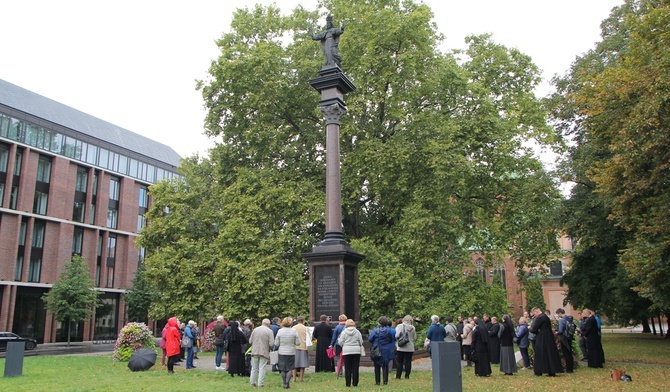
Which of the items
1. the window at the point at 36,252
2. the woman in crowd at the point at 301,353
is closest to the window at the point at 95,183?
the window at the point at 36,252

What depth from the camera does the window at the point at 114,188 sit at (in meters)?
57.8

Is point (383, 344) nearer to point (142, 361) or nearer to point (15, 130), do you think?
point (142, 361)

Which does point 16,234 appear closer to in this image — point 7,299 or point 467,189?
point 7,299

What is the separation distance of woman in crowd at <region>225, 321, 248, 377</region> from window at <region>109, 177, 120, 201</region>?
152 ft

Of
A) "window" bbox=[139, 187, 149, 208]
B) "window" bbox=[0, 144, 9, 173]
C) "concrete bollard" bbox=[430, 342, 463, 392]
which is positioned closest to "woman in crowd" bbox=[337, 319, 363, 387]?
"concrete bollard" bbox=[430, 342, 463, 392]

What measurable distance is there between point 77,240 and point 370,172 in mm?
38524

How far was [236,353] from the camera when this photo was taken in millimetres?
15805

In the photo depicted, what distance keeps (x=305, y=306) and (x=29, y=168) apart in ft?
115

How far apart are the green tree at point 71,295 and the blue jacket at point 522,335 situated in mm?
37802

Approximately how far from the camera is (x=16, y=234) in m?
46.8

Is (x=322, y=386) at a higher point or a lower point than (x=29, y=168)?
lower

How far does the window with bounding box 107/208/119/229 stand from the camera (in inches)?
2251

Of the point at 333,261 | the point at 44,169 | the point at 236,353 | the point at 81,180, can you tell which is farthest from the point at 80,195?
the point at 236,353

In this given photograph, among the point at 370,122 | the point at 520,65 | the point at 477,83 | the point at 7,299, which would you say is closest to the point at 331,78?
the point at 370,122
